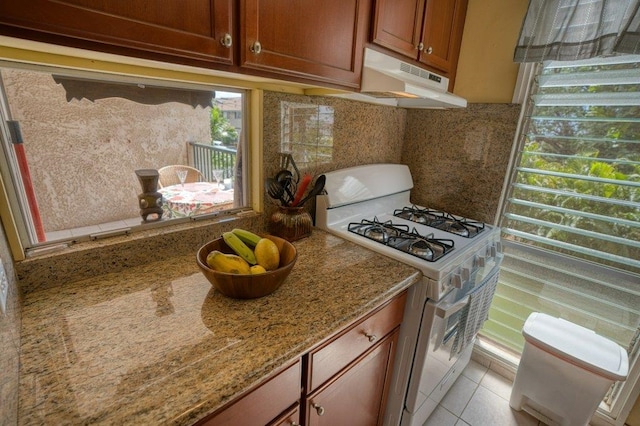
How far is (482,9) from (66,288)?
2.26 m

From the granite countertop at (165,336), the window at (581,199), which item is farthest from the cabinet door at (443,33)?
the granite countertop at (165,336)

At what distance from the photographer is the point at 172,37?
0.69 metres

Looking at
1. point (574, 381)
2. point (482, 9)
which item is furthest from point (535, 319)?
point (482, 9)

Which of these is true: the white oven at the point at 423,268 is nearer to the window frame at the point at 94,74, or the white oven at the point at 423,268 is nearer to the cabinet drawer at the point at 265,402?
the window frame at the point at 94,74

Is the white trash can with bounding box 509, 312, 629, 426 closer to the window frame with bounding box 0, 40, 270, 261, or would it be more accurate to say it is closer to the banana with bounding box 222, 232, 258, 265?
the banana with bounding box 222, 232, 258, 265

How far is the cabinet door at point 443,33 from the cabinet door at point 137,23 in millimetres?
1016

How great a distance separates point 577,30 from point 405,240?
1.20m

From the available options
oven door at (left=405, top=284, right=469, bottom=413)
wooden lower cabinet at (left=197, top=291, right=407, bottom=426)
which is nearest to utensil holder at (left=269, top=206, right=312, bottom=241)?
wooden lower cabinet at (left=197, top=291, right=407, bottom=426)

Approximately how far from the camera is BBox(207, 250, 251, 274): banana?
2.82 ft

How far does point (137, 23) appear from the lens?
0.64 meters

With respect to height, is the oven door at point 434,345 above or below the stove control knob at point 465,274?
below

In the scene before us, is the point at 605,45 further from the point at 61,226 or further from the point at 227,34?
the point at 61,226

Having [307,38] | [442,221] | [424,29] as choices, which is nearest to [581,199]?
[442,221]

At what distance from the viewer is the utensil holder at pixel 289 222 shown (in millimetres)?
1303
